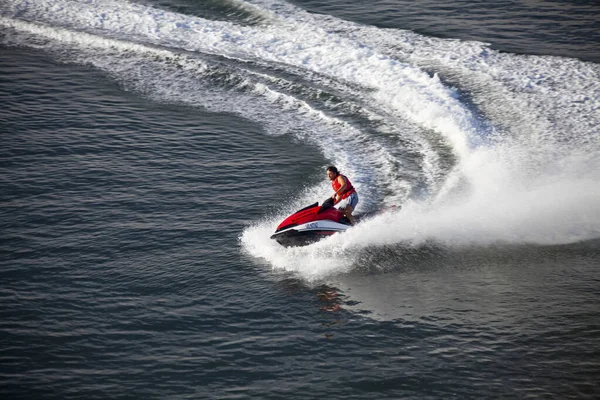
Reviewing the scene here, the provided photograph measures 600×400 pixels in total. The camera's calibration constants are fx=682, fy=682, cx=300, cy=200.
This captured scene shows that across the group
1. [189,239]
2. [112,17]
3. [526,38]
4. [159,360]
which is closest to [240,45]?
[112,17]

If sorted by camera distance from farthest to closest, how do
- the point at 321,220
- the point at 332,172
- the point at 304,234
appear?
1. the point at 332,172
2. the point at 321,220
3. the point at 304,234

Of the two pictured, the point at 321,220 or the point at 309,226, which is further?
the point at 321,220

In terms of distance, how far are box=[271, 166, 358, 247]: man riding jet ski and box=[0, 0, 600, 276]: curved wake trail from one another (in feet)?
1.20

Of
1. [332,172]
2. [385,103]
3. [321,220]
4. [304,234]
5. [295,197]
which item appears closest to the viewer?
[304,234]

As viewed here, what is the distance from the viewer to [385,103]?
1095 inches

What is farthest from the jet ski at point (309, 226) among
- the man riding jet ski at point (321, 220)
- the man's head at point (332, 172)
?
the man's head at point (332, 172)

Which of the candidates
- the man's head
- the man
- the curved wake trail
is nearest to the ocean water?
the curved wake trail

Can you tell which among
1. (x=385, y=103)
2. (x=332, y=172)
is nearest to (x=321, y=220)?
(x=332, y=172)

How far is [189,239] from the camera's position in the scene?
63.0 feet

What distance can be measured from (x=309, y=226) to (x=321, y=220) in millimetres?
400

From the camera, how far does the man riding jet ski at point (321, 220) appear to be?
59.6ft

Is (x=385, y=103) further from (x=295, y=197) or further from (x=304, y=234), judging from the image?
(x=304, y=234)

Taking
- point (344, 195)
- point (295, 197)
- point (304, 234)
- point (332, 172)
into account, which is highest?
point (332, 172)

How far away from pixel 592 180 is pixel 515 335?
28.6 feet
